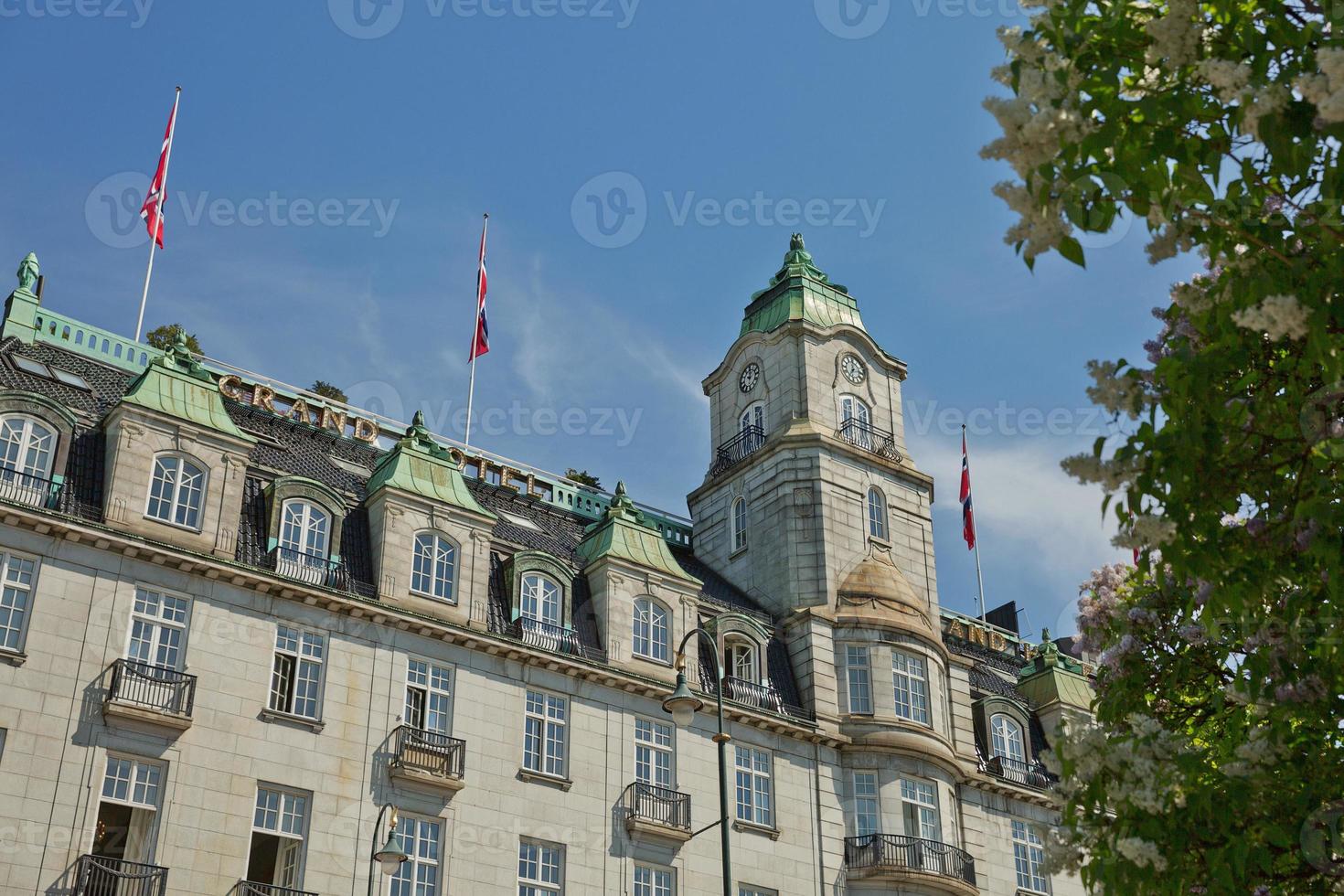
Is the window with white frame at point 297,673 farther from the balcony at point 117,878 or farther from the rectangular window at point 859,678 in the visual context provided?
the rectangular window at point 859,678

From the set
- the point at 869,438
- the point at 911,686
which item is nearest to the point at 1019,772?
the point at 911,686

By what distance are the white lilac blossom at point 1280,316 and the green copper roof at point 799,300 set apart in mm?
42277

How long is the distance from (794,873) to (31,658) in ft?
70.1

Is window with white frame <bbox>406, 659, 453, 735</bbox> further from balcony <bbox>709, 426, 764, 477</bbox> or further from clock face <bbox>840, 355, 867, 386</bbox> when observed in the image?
clock face <bbox>840, 355, 867, 386</bbox>

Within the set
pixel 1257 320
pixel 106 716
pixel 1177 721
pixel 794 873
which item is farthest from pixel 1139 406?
pixel 794 873

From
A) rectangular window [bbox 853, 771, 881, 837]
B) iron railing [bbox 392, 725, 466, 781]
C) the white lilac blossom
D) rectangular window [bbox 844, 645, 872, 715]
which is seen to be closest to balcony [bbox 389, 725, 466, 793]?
iron railing [bbox 392, 725, 466, 781]

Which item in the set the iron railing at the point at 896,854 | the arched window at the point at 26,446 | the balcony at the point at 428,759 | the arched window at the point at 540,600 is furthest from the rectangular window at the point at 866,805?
the arched window at the point at 26,446

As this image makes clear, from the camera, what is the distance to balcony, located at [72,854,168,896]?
99.9ft

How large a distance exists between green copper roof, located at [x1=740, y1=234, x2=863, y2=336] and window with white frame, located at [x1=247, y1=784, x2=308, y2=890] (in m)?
26.7

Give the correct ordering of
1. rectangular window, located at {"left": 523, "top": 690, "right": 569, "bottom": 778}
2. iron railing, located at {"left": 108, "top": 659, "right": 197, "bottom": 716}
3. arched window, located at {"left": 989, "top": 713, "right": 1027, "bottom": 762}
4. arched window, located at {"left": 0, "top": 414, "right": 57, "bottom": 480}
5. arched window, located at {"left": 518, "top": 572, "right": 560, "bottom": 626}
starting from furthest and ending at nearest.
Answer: arched window, located at {"left": 989, "top": 713, "right": 1027, "bottom": 762}
arched window, located at {"left": 518, "top": 572, "right": 560, "bottom": 626}
rectangular window, located at {"left": 523, "top": 690, "right": 569, "bottom": 778}
arched window, located at {"left": 0, "top": 414, "right": 57, "bottom": 480}
iron railing, located at {"left": 108, "top": 659, "right": 197, "bottom": 716}

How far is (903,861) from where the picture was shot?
42.8 m

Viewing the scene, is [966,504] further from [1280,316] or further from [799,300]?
[1280,316]

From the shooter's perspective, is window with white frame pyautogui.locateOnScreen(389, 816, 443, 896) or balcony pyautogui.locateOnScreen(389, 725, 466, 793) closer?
window with white frame pyautogui.locateOnScreen(389, 816, 443, 896)

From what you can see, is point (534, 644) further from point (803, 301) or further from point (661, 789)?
point (803, 301)
